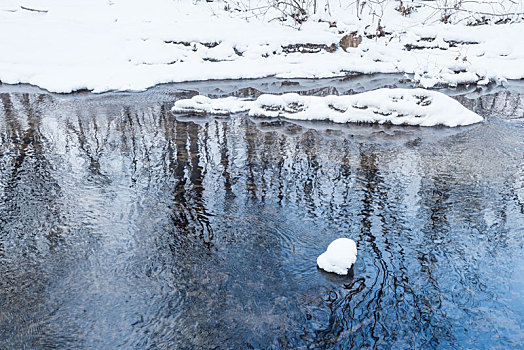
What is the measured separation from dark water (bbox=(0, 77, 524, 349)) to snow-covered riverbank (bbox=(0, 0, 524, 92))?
702 centimetres

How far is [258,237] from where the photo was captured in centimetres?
593

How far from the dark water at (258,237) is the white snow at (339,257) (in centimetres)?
14

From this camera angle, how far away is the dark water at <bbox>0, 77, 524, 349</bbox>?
4332 mm

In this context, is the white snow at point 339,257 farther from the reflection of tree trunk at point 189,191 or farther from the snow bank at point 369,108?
the snow bank at point 369,108

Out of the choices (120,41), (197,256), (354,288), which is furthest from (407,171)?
(120,41)

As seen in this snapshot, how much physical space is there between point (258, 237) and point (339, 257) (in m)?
1.28

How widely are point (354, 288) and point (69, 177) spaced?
5.47 m

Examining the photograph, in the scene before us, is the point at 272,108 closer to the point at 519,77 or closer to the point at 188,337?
the point at 188,337

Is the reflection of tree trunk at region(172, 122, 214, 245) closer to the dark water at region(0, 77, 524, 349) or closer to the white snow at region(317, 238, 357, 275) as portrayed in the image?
the dark water at region(0, 77, 524, 349)

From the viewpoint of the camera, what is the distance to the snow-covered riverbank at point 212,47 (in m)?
16.9

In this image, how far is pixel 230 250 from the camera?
5.62 metres

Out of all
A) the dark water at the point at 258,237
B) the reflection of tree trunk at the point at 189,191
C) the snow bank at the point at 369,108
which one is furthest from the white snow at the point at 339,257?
the snow bank at the point at 369,108

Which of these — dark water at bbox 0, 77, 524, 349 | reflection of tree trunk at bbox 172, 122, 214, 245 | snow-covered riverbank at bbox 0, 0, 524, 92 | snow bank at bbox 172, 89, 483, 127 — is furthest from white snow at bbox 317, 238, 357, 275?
snow-covered riverbank at bbox 0, 0, 524, 92

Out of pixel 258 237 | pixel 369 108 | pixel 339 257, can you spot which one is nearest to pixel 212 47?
pixel 369 108
